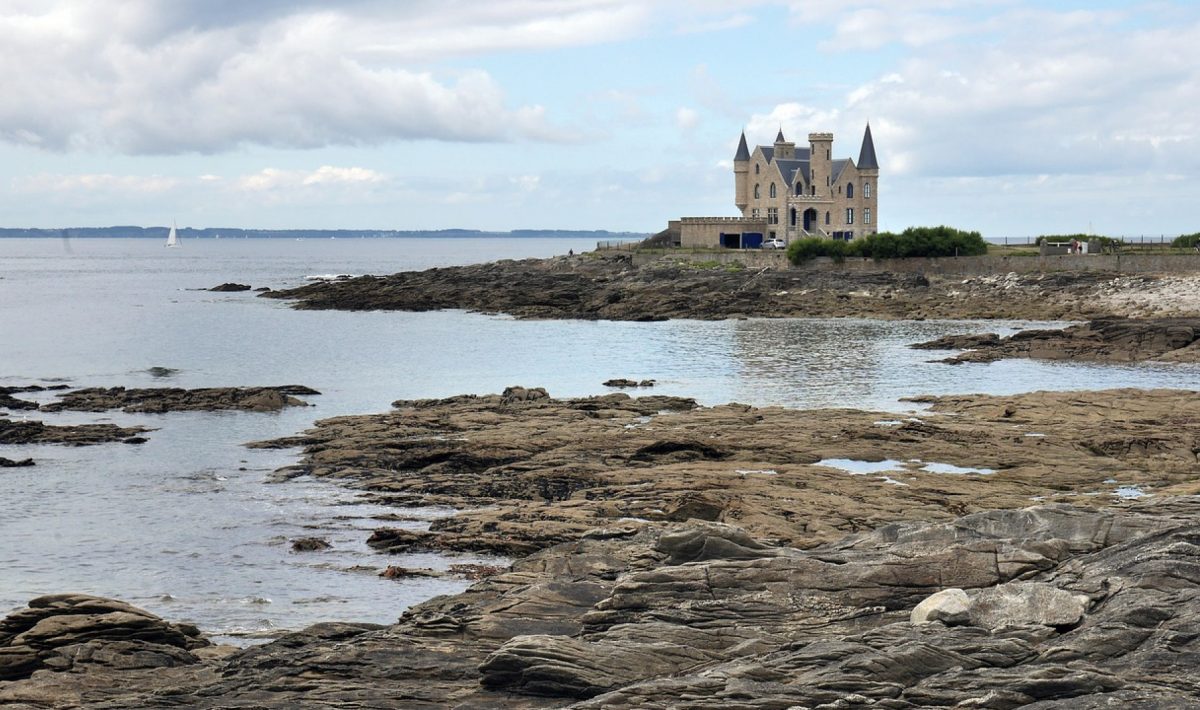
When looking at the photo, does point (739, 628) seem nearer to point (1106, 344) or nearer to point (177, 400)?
point (177, 400)

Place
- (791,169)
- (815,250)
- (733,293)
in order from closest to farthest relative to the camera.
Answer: (733,293), (815,250), (791,169)

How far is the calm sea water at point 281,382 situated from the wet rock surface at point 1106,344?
2363mm

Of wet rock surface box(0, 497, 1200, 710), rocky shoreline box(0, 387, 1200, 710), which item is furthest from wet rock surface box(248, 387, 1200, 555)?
wet rock surface box(0, 497, 1200, 710)

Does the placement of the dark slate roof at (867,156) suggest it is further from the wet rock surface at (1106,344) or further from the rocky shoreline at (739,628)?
the rocky shoreline at (739,628)

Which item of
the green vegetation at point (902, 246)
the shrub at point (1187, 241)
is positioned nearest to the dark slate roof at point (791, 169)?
the green vegetation at point (902, 246)

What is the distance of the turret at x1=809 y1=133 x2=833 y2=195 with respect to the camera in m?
116

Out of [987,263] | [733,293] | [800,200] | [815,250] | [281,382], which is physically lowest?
[281,382]

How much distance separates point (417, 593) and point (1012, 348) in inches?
1692

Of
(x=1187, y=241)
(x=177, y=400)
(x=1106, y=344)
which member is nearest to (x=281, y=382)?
(x=177, y=400)

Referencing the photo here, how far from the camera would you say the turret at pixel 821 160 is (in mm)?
116125

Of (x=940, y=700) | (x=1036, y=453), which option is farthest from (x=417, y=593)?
(x=1036, y=453)

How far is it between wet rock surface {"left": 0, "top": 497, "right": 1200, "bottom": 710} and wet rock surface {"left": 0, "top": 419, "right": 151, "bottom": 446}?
2080 centimetres

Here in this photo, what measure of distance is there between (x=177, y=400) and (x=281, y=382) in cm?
871

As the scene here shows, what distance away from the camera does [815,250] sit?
3829 inches
